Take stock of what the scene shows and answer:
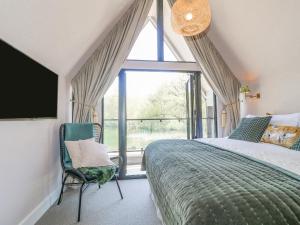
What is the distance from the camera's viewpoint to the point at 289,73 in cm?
283

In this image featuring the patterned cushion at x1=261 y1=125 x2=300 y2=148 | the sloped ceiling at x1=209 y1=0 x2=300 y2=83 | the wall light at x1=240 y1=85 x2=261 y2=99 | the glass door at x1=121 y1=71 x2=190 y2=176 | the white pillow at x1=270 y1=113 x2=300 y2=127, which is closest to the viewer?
the patterned cushion at x1=261 y1=125 x2=300 y2=148

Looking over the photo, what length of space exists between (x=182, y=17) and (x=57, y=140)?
2.19 meters

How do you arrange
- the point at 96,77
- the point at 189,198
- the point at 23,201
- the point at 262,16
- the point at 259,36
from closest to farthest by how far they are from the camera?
1. the point at 189,198
2. the point at 23,201
3. the point at 262,16
4. the point at 259,36
5. the point at 96,77

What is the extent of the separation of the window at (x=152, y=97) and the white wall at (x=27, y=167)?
3.70ft

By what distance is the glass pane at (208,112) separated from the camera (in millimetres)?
4137

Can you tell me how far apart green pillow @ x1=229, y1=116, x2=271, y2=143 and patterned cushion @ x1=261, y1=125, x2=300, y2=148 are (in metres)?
0.07

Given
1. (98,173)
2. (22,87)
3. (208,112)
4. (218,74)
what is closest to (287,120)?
(218,74)

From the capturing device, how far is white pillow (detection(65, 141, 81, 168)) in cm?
251

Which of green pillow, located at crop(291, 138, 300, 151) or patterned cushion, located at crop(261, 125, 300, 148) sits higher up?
patterned cushion, located at crop(261, 125, 300, 148)

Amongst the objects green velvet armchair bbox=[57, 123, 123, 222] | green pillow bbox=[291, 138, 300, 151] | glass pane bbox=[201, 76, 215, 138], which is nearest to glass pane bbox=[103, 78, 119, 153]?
green velvet armchair bbox=[57, 123, 123, 222]

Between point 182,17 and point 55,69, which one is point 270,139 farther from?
point 55,69

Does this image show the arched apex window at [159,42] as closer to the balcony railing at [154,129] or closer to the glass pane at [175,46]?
the glass pane at [175,46]

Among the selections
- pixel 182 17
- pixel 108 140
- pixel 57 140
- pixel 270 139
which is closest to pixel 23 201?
pixel 57 140

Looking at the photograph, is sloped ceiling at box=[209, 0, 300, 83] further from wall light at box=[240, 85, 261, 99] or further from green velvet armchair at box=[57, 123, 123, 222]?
green velvet armchair at box=[57, 123, 123, 222]
